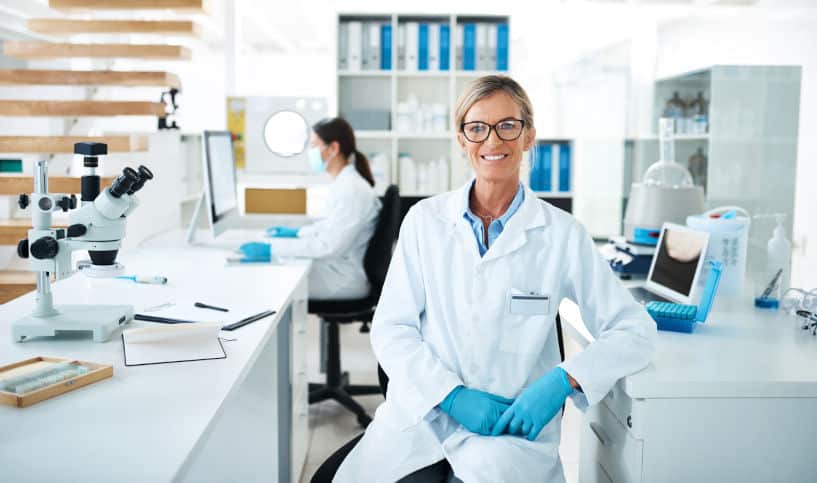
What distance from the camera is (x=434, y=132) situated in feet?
14.5

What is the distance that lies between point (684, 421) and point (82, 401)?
1.07 meters

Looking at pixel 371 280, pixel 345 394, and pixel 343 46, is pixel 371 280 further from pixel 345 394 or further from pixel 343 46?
pixel 343 46

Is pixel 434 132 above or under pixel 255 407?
above

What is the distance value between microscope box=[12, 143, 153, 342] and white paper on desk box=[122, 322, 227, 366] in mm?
110

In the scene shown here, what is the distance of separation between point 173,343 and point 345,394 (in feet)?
5.82

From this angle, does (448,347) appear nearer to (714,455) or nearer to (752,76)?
(714,455)

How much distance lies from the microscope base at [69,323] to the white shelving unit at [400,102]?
2.94 meters

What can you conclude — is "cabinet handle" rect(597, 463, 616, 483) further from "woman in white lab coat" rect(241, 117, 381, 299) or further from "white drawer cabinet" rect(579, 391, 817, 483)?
"woman in white lab coat" rect(241, 117, 381, 299)

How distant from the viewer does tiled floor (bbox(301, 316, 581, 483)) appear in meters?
2.71

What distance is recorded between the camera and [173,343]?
1477 millimetres

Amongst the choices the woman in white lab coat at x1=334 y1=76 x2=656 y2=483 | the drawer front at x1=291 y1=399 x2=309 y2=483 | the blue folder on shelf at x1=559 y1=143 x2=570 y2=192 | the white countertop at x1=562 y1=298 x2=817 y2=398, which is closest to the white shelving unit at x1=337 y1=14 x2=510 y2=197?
the blue folder on shelf at x1=559 y1=143 x2=570 y2=192

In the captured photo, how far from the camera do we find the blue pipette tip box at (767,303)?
193 cm

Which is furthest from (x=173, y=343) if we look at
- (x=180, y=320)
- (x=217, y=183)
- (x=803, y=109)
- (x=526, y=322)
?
(x=803, y=109)

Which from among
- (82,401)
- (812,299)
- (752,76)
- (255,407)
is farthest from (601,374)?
(752,76)
